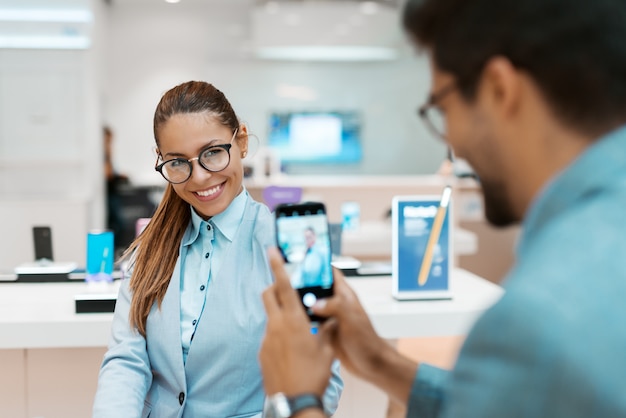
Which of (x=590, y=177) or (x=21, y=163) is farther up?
(x=590, y=177)

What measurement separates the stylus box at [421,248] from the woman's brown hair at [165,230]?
2.51 feet

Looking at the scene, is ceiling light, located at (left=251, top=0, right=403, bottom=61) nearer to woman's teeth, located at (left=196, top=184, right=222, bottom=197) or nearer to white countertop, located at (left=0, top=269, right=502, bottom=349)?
white countertop, located at (left=0, top=269, right=502, bottom=349)

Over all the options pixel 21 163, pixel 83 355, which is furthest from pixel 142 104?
pixel 83 355

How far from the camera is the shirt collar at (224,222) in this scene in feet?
5.15

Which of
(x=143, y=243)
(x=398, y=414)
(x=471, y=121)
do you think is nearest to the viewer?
(x=471, y=121)

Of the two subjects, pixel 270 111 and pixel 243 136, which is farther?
pixel 270 111

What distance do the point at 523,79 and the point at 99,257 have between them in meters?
1.83

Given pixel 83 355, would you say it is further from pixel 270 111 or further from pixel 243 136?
pixel 270 111

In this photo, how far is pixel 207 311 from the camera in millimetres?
1470

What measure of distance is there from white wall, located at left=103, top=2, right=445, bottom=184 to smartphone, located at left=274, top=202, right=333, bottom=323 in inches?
277

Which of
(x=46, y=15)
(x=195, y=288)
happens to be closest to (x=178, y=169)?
(x=195, y=288)

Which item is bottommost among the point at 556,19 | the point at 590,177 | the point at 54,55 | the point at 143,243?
the point at 143,243

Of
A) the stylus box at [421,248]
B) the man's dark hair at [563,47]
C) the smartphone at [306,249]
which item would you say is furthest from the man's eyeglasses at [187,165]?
the man's dark hair at [563,47]

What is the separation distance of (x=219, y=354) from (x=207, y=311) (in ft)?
0.31
